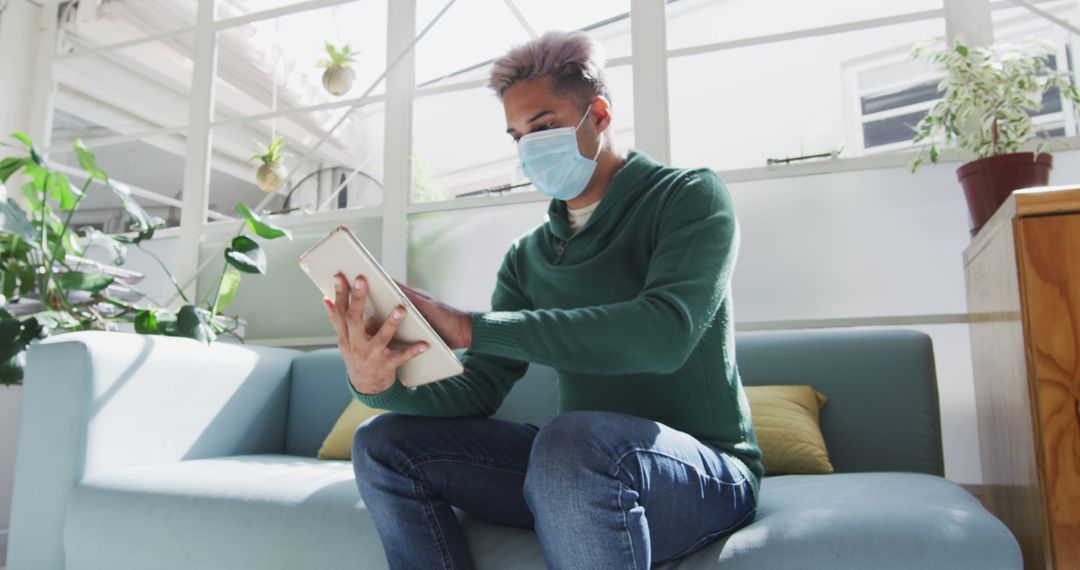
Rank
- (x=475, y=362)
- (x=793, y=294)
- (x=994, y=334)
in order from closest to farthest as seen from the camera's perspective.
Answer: (x=475, y=362) → (x=994, y=334) → (x=793, y=294)

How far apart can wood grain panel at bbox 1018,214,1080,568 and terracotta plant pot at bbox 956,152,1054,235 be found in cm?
67

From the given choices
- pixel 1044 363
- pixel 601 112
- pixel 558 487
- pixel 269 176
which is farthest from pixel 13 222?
pixel 1044 363

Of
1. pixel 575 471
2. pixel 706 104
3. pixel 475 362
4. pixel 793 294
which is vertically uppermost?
pixel 706 104

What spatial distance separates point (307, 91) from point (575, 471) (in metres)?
2.81

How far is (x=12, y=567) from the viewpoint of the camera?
5.27ft

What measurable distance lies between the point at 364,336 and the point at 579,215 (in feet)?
1.61

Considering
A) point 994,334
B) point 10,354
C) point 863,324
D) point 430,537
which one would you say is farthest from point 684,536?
point 10,354

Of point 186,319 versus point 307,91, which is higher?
point 307,91

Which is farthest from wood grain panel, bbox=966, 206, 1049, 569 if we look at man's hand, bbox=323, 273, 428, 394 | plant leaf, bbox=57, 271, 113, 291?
plant leaf, bbox=57, 271, 113, 291

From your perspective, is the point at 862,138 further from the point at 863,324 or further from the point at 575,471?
Answer: the point at 575,471

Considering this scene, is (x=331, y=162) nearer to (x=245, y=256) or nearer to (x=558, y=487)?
(x=245, y=256)

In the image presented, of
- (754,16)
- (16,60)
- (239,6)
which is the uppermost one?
(239,6)

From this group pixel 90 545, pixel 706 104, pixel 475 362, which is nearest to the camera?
pixel 475 362

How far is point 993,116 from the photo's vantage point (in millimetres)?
1806
